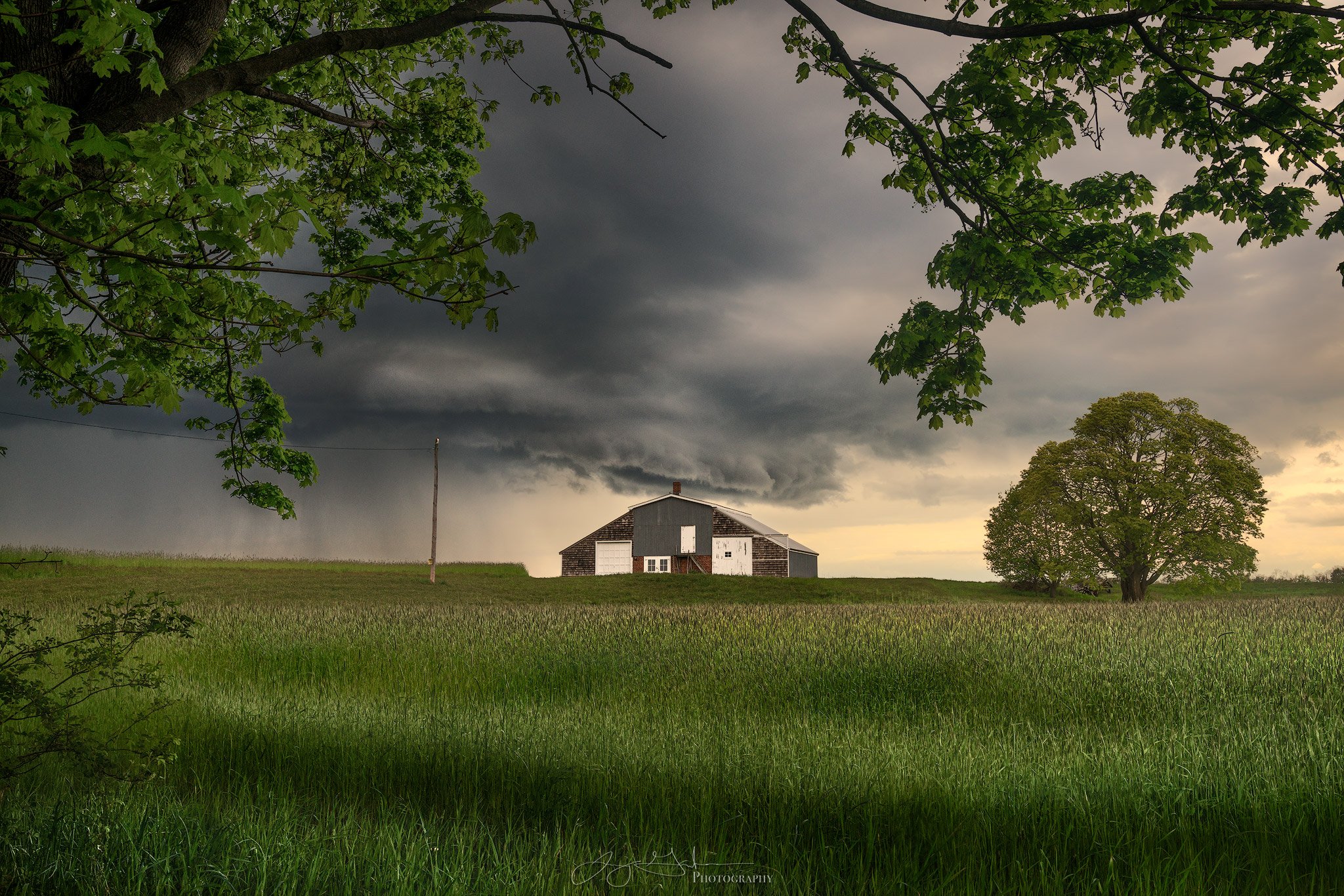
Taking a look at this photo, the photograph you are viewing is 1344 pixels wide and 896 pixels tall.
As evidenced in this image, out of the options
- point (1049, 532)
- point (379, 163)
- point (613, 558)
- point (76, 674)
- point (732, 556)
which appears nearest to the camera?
point (76, 674)

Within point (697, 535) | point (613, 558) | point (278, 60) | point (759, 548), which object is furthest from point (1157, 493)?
point (613, 558)

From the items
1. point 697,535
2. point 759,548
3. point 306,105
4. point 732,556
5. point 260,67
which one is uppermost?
point 306,105

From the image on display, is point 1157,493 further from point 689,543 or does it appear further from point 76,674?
point 76,674

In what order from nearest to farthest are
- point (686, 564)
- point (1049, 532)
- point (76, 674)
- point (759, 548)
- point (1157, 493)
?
point (76, 674)
point (1157, 493)
point (1049, 532)
point (759, 548)
point (686, 564)

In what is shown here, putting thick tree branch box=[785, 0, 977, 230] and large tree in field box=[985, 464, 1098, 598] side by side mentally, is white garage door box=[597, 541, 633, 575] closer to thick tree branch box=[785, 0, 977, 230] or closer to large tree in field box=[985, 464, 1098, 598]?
large tree in field box=[985, 464, 1098, 598]

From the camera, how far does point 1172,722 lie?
23.4ft

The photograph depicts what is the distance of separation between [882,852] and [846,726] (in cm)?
294

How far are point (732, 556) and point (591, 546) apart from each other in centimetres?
1098

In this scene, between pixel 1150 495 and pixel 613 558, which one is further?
pixel 613 558

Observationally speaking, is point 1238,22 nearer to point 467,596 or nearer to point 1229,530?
point 1229,530

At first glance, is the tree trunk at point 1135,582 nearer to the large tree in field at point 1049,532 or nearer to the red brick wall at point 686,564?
the large tree in field at point 1049,532

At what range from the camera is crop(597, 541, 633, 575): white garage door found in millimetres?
51969

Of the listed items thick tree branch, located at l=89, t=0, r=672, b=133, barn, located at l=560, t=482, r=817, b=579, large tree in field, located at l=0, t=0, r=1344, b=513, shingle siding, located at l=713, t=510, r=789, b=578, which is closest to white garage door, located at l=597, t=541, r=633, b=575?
barn, located at l=560, t=482, r=817, b=579
